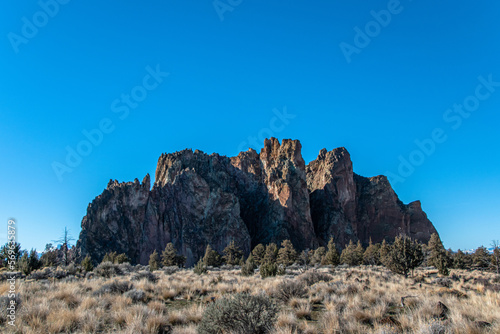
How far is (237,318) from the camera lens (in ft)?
21.1

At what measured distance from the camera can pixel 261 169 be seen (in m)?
120

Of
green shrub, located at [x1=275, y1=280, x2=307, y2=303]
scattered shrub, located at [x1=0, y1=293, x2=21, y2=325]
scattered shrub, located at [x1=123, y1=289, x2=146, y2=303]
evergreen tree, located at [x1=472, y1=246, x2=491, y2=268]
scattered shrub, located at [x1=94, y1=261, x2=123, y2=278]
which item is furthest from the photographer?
evergreen tree, located at [x1=472, y1=246, x2=491, y2=268]

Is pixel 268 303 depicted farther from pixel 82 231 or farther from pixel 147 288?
pixel 82 231

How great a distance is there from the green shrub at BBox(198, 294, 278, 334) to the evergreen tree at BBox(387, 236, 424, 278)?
2067cm

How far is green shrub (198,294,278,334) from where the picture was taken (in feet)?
20.5

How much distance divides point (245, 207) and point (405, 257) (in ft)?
297

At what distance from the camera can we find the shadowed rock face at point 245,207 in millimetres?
88750

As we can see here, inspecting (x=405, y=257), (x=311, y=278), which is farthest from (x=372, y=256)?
(x=311, y=278)

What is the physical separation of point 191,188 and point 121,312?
8948 centimetres

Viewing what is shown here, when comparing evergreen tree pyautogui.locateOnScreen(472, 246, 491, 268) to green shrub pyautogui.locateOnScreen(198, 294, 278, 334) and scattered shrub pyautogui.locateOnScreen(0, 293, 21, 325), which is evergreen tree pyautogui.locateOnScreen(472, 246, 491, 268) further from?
scattered shrub pyautogui.locateOnScreen(0, 293, 21, 325)

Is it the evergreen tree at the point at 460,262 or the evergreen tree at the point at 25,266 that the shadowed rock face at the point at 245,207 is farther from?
the evergreen tree at the point at 25,266

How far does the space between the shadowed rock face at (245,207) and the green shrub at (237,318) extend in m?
85.1

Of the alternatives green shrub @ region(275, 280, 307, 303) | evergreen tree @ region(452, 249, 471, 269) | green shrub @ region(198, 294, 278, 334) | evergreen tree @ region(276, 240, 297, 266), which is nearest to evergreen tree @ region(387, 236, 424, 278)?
green shrub @ region(275, 280, 307, 303)

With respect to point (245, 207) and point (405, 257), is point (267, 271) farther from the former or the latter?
point (245, 207)
